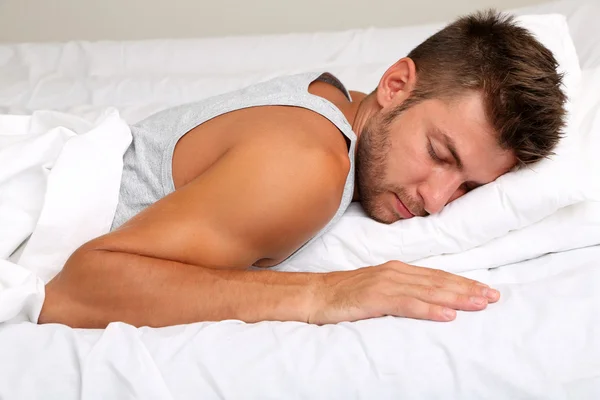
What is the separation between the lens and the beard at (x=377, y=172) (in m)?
1.44

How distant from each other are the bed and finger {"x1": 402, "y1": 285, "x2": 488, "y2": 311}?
0.06 ft

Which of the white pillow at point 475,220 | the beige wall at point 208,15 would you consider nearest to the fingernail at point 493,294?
the white pillow at point 475,220

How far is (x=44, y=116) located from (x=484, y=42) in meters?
0.91

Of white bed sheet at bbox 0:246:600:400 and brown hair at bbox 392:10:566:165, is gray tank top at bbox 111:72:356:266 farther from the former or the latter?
white bed sheet at bbox 0:246:600:400

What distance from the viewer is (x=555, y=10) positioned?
222 centimetres

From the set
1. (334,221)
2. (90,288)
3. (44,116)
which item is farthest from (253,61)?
(90,288)

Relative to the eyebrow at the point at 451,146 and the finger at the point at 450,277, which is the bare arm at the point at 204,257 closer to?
the finger at the point at 450,277

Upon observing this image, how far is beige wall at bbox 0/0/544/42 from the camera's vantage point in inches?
118

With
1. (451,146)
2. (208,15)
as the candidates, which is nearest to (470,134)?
(451,146)

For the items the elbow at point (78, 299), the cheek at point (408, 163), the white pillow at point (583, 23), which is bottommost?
the elbow at point (78, 299)

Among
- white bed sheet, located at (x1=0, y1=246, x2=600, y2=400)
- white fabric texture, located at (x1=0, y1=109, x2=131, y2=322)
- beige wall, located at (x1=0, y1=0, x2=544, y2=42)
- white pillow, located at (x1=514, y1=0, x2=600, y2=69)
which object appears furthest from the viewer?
beige wall, located at (x1=0, y1=0, x2=544, y2=42)

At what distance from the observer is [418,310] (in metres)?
1.11

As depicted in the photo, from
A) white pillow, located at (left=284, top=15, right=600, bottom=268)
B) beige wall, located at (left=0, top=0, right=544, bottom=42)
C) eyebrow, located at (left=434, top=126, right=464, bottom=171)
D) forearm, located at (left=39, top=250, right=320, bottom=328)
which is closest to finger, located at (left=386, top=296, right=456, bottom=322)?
forearm, located at (left=39, top=250, right=320, bottom=328)

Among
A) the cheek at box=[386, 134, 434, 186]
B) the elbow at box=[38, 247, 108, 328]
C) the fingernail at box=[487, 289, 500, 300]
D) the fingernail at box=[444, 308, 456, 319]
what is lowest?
the elbow at box=[38, 247, 108, 328]
